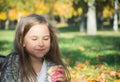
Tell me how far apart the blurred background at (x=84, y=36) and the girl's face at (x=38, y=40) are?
1.28 feet

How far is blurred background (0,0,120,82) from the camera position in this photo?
6929 millimetres

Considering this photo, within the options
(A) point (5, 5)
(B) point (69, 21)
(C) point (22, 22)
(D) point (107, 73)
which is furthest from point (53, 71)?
(B) point (69, 21)

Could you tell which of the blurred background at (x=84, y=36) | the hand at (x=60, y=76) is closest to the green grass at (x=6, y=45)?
the blurred background at (x=84, y=36)

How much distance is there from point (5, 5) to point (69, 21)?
54186mm

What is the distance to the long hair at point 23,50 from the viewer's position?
12.7 feet

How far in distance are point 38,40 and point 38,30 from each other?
99 mm

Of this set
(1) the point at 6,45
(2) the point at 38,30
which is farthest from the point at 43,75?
(1) the point at 6,45

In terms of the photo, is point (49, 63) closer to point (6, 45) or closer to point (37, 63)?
point (37, 63)

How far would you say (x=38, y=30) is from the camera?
3.90m

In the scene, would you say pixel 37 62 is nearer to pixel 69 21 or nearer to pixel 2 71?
pixel 2 71

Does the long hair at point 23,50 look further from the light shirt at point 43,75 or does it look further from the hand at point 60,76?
the hand at point 60,76

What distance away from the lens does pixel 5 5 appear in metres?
48.3

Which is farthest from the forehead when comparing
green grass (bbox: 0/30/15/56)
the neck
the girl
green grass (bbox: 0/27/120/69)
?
green grass (bbox: 0/30/15/56)

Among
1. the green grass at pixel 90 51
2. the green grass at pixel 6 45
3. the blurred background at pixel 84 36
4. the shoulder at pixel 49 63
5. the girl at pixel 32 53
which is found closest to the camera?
the girl at pixel 32 53
